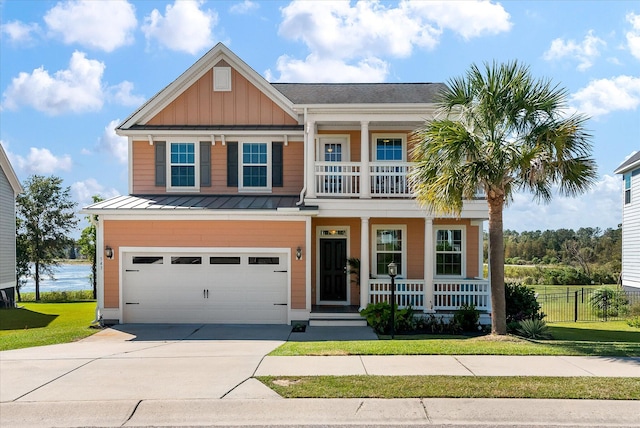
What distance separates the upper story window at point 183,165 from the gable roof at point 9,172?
38.0 ft

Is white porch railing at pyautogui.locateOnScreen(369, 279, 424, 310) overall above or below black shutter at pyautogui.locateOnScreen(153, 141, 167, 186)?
below

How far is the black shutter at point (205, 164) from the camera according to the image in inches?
641

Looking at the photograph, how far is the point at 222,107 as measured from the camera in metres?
16.6

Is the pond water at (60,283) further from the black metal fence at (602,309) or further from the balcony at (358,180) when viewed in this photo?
the black metal fence at (602,309)

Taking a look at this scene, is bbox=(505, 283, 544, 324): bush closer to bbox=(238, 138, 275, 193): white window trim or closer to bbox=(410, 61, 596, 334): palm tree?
bbox=(410, 61, 596, 334): palm tree

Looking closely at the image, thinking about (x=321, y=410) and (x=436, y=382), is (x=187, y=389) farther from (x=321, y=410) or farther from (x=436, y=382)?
(x=436, y=382)

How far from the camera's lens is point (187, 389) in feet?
22.7

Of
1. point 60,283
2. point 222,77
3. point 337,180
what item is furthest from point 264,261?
point 60,283

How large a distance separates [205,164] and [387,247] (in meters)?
6.66

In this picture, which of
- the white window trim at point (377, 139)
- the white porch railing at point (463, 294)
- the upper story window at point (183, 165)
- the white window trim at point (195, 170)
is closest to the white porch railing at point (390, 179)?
the white window trim at point (377, 139)

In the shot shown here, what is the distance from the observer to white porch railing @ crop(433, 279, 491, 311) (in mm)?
14242

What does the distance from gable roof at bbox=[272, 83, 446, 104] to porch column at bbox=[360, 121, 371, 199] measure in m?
2.89

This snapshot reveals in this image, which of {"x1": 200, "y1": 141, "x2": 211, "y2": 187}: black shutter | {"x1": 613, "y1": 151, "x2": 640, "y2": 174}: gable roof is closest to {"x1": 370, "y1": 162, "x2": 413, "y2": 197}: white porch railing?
{"x1": 200, "y1": 141, "x2": 211, "y2": 187}: black shutter

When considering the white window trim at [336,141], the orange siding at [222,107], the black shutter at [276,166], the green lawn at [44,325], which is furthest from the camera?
the orange siding at [222,107]
